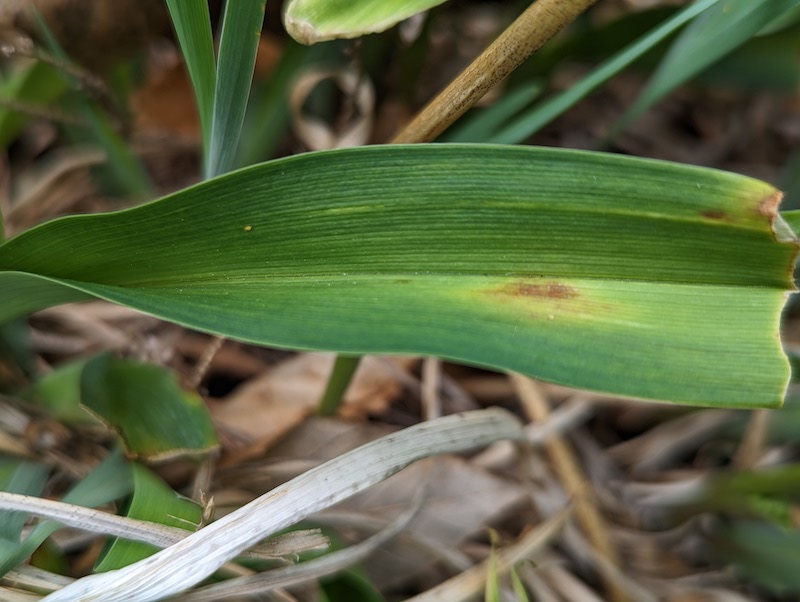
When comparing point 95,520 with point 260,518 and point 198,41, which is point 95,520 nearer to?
point 260,518

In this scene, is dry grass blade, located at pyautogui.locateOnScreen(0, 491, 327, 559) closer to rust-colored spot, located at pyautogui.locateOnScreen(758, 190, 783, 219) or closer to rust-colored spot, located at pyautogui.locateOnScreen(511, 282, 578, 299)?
rust-colored spot, located at pyautogui.locateOnScreen(511, 282, 578, 299)

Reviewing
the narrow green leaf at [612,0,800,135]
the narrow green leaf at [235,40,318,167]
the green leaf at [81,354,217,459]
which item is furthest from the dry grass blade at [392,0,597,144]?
the narrow green leaf at [235,40,318,167]

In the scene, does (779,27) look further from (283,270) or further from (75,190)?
(75,190)

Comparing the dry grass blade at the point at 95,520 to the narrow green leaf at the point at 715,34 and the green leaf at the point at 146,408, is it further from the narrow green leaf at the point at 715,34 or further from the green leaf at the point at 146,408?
the narrow green leaf at the point at 715,34

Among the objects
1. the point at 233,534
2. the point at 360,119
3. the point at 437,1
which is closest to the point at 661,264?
the point at 437,1

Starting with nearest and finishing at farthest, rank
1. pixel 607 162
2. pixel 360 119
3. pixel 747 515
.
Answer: pixel 607 162
pixel 747 515
pixel 360 119
